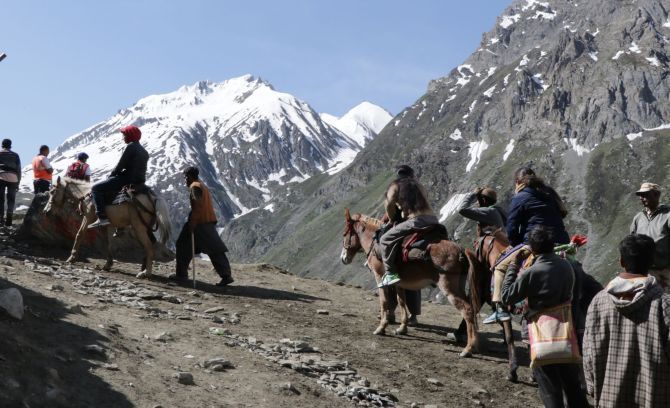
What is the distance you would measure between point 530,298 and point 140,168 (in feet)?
35.2

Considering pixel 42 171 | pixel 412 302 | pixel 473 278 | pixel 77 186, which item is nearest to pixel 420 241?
pixel 473 278

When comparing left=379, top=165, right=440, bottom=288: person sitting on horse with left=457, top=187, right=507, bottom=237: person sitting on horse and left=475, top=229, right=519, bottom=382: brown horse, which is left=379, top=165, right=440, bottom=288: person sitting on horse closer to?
left=457, top=187, right=507, bottom=237: person sitting on horse

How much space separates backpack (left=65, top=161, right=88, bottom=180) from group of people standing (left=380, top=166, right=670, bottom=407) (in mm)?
11779

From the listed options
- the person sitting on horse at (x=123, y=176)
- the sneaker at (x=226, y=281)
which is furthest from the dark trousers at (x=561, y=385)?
the person sitting on horse at (x=123, y=176)

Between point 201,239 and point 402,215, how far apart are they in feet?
17.8

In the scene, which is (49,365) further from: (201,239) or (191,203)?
(201,239)

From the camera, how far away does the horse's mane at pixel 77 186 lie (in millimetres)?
18125

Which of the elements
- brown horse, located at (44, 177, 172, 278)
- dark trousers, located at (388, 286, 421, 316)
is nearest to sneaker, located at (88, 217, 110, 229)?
brown horse, located at (44, 177, 172, 278)

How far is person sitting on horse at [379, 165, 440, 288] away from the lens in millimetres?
12719

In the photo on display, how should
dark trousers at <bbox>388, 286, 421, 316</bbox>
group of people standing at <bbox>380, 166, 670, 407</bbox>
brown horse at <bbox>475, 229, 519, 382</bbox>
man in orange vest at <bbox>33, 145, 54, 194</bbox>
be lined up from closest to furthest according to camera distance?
1. group of people standing at <bbox>380, 166, 670, 407</bbox>
2. brown horse at <bbox>475, 229, 519, 382</bbox>
3. dark trousers at <bbox>388, 286, 421, 316</bbox>
4. man in orange vest at <bbox>33, 145, 54, 194</bbox>

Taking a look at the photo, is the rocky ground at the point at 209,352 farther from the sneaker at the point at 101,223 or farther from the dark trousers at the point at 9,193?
the dark trousers at the point at 9,193

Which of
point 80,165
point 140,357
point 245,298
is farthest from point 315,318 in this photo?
point 80,165

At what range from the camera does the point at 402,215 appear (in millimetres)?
13602

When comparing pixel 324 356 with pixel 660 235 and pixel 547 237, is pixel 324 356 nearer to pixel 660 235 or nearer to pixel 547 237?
pixel 547 237
